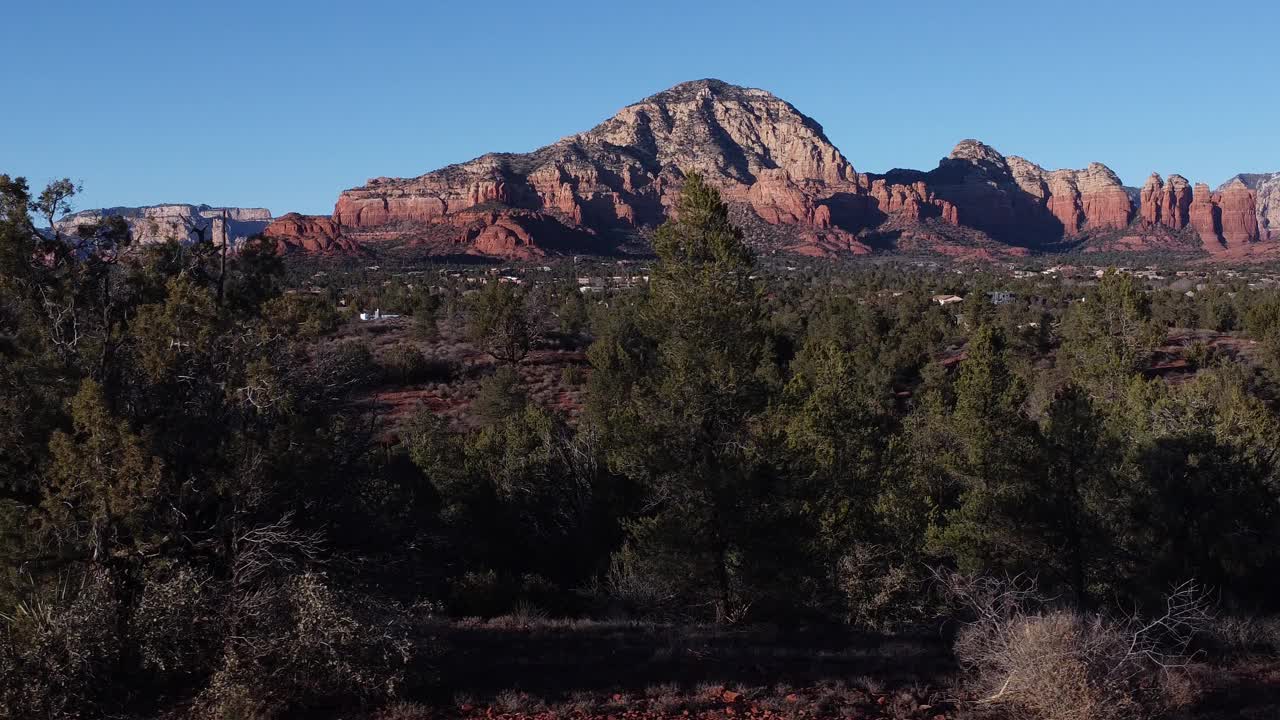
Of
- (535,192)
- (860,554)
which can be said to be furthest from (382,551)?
(535,192)

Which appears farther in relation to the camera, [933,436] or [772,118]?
[772,118]

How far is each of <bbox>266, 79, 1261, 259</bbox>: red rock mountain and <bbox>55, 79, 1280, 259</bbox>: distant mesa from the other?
28 centimetres

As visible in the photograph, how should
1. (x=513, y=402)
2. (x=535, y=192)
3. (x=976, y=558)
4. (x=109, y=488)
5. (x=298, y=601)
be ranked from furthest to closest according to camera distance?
(x=535, y=192) < (x=513, y=402) < (x=976, y=558) < (x=109, y=488) < (x=298, y=601)

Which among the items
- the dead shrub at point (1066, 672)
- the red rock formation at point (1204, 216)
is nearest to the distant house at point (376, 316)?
the dead shrub at point (1066, 672)

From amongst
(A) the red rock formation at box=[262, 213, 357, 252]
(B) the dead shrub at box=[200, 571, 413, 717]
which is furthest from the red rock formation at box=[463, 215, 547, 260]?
(B) the dead shrub at box=[200, 571, 413, 717]

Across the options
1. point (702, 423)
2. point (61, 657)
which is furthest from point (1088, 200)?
point (61, 657)

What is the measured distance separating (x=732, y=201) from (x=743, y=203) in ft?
28.6

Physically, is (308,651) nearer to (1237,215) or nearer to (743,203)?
(743,203)

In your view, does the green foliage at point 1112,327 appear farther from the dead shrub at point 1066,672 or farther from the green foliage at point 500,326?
the dead shrub at point 1066,672

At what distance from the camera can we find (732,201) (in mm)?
146750

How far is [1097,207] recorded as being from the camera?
186875mm

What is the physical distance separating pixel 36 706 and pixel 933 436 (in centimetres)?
2123

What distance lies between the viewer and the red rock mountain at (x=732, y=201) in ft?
433

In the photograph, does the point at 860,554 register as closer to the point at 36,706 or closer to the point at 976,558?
the point at 976,558
